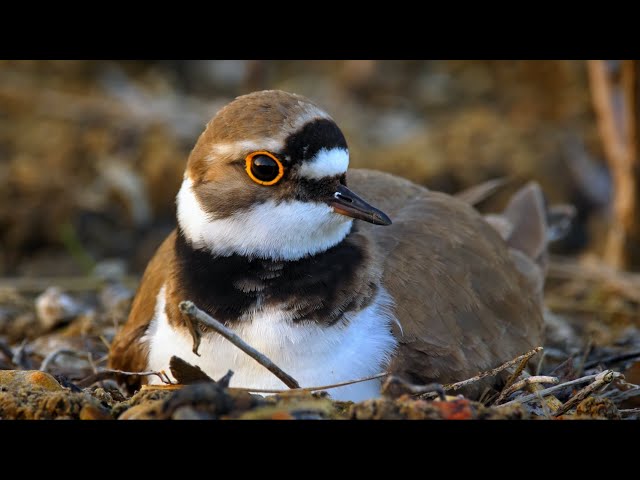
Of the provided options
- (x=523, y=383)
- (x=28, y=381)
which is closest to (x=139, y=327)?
(x=28, y=381)

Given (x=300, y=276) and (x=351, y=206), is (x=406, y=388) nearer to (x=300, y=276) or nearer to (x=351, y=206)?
(x=300, y=276)

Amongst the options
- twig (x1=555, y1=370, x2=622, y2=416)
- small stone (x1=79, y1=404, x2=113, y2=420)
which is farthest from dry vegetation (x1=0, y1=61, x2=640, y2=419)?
small stone (x1=79, y1=404, x2=113, y2=420)

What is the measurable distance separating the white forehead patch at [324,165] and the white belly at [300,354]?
0.67 metres

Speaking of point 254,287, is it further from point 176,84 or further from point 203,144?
point 176,84

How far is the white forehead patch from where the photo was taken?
4371 millimetres

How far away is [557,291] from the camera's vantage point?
8133mm

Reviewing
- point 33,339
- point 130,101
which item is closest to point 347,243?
point 33,339

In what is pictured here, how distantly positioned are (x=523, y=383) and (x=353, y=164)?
5.11 metres

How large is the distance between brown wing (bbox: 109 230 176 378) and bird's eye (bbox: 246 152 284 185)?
81cm

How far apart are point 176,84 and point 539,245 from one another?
5751 millimetres

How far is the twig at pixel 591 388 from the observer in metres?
4.30

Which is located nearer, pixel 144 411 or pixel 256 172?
pixel 144 411

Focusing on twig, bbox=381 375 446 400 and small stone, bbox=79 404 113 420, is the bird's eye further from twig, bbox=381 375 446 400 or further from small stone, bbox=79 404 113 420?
small stone, bbox=79 404 113 420

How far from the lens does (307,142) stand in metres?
4.38
